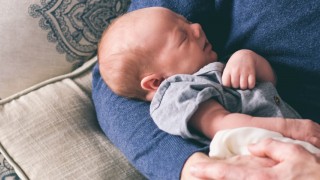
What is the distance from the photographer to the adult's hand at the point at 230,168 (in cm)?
70

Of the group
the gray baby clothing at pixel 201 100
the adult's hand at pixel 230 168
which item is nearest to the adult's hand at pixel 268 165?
the adult's hand at pixel 230 168

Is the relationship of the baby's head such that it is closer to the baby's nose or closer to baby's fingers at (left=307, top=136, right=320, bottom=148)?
the baby's nose

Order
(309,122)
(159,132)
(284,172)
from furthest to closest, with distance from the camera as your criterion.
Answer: (159,132) → (309,122) → (284,172)

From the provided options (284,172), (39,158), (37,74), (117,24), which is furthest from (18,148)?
(284,172)

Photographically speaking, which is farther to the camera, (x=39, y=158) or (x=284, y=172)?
(x=39, y=158)

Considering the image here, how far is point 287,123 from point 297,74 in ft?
0.57

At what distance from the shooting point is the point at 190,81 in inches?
34.7

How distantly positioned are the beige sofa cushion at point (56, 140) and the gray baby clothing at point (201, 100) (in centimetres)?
20

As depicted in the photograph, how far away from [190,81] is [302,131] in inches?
8.9

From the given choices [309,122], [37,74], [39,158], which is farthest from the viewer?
[37,74]

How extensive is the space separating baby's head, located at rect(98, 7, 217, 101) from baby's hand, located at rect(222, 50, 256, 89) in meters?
0.08

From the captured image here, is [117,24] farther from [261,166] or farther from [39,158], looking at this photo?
[261,166]

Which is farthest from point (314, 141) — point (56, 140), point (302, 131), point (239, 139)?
point (56, 140)

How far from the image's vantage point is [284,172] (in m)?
0.69
